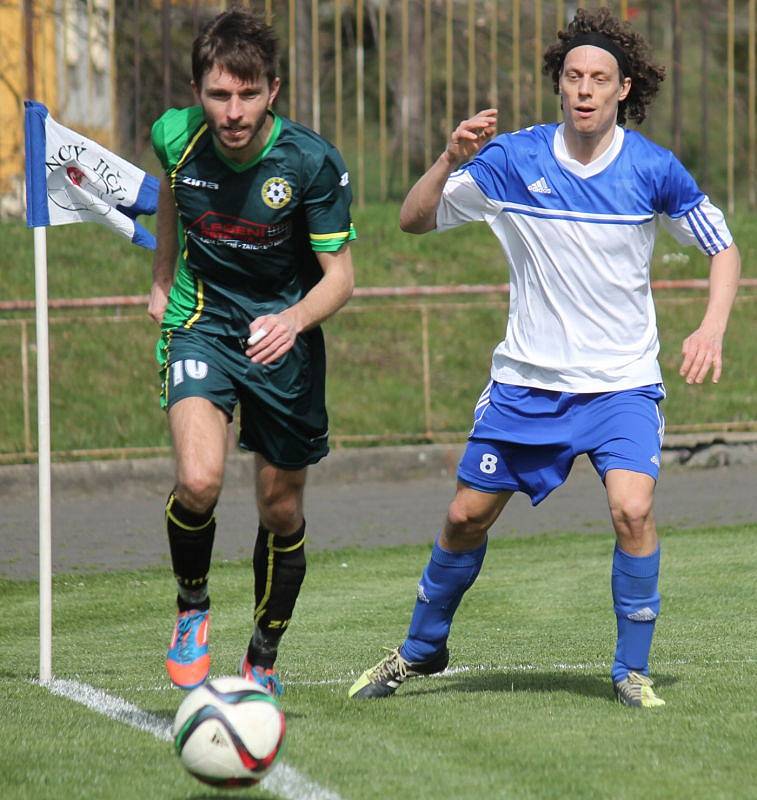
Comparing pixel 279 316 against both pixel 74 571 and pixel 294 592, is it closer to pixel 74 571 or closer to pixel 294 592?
→ pixel 294 592

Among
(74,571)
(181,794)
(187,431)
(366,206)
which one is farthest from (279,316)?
(366,206)

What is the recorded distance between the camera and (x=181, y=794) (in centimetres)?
435

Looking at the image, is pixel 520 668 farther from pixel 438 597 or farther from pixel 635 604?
pixel 635 604

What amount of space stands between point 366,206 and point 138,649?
1188cm

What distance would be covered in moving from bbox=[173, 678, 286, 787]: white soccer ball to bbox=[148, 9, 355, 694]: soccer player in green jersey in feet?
3.60

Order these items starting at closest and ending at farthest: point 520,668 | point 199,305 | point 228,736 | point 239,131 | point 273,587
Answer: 1. point 228,736
2. point 239,131
3. point 199,305
4. point 273,587
5. point 520,668

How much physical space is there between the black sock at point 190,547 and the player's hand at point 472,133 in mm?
1521

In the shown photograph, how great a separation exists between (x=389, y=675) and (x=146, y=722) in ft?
3.38

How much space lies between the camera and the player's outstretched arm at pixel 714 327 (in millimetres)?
5453

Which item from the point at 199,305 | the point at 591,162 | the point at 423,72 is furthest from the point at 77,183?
the point at 423,72

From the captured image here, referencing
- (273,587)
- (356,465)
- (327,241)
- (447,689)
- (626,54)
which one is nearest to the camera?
(327,241)

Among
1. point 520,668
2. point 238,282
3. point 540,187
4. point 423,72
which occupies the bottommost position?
point 520,668

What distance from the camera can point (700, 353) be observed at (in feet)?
17.9

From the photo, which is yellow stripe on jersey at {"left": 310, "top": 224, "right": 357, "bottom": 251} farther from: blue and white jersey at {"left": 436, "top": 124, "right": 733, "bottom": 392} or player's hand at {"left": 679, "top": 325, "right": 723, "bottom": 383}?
player's hand at {"left": 679, "top": 325, "right": 723, "bottom": 383}
